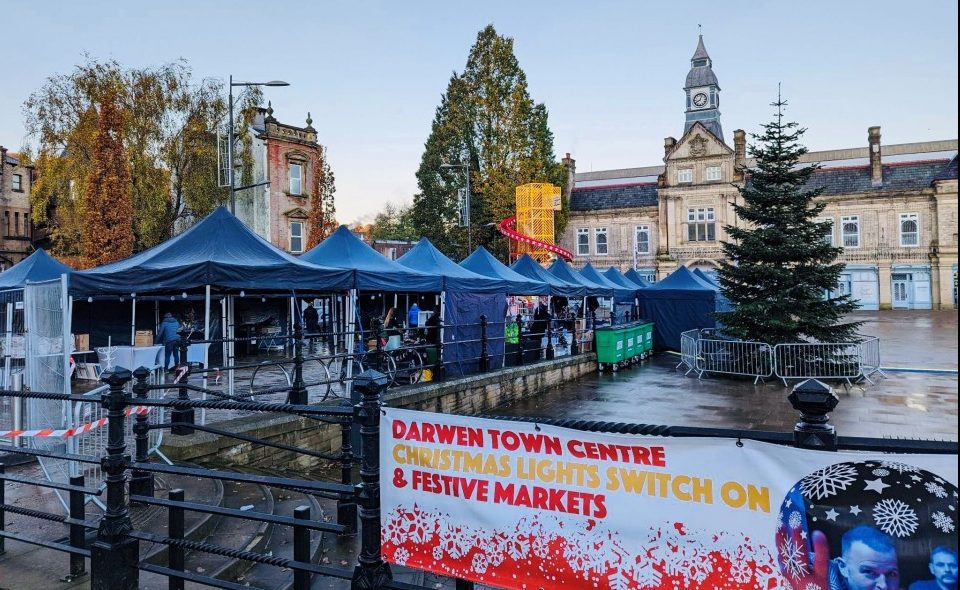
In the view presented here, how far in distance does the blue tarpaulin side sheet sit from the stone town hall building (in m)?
34.2

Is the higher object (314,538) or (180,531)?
(180,531)

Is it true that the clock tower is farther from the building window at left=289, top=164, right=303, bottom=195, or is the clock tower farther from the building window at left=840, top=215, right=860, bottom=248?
the building window at left=289, top=164, right=303, bottom=195

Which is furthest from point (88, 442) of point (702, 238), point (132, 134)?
point (702, 238)

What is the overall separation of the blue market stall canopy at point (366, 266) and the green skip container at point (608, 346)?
7795mm

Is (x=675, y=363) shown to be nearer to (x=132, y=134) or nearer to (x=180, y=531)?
(x=180, y=531)

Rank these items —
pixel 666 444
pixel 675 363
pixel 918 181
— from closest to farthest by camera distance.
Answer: pixel 666 444, pixel 675 363, pixel 918 181

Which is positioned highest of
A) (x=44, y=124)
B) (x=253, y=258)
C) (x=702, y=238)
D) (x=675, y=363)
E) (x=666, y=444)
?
(x=44, y=124)

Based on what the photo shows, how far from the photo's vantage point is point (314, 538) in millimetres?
5215

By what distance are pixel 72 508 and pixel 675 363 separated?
758 inches

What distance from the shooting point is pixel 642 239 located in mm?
49406

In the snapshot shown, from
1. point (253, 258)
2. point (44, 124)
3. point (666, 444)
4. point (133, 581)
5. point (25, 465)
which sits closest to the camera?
point (666, 444)

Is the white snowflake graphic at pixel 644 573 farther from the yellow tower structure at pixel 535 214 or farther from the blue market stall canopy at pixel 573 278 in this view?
the yellow tower structure at pixel 535 214

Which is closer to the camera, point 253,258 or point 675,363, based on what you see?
point 253,258

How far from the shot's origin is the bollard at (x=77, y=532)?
13.6 feet
